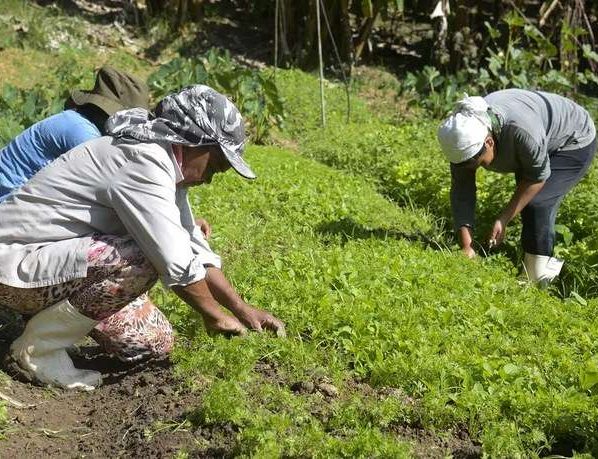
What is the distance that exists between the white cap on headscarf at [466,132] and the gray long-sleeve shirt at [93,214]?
6.14ft

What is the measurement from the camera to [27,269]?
11.3ft

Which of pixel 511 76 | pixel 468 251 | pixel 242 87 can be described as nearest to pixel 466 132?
pixel 468 251

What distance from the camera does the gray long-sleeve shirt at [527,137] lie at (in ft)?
16.3

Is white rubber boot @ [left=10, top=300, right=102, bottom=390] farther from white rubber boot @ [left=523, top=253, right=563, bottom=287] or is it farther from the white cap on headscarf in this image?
white rubber boot @ [left=523, top=253, right=563, bottom=287]

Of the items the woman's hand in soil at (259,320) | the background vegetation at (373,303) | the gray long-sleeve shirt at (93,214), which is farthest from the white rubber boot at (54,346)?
the woman's hand in soil at (259,320)

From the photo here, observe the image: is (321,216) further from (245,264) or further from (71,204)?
(71,204)

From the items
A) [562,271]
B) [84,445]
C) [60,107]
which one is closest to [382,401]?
[84,445]

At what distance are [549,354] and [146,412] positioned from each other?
180 centimetres

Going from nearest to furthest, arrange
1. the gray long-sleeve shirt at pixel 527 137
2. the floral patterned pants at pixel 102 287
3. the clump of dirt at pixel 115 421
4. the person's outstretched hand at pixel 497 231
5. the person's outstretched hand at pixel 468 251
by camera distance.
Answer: the clump of dirt at pixel 115 421 → the floral patterned pants at pixel 102 287 → the gray long-sleeve shirt at pixel 527 137 → the person's outstretched hand at pixel 497 231 → the person's outstretched hand at pixel 468 251

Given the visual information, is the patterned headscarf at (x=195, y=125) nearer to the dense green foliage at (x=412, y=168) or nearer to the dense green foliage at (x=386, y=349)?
the dense green foliage at (x=386, y=349)

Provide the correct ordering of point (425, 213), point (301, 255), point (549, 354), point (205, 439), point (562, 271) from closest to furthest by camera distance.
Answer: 1. point (205, 439)
2. point (549, 354)
3. point (301, 255)
4. point (562, 271)
5. point (425, 213)

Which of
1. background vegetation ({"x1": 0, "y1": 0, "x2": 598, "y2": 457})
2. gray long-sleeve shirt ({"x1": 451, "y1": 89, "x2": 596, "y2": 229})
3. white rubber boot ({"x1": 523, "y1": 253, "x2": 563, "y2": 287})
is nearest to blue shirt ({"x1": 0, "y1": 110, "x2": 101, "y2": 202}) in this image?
background vegetation ({"x1": 0, "y1": 0, "x2": 598, "y2": 457})

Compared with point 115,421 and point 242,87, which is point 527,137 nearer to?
point 115,421

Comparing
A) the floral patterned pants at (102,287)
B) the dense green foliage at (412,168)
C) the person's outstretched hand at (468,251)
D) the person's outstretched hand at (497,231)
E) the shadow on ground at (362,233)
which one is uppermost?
the floral patterned pants at (102,287)
